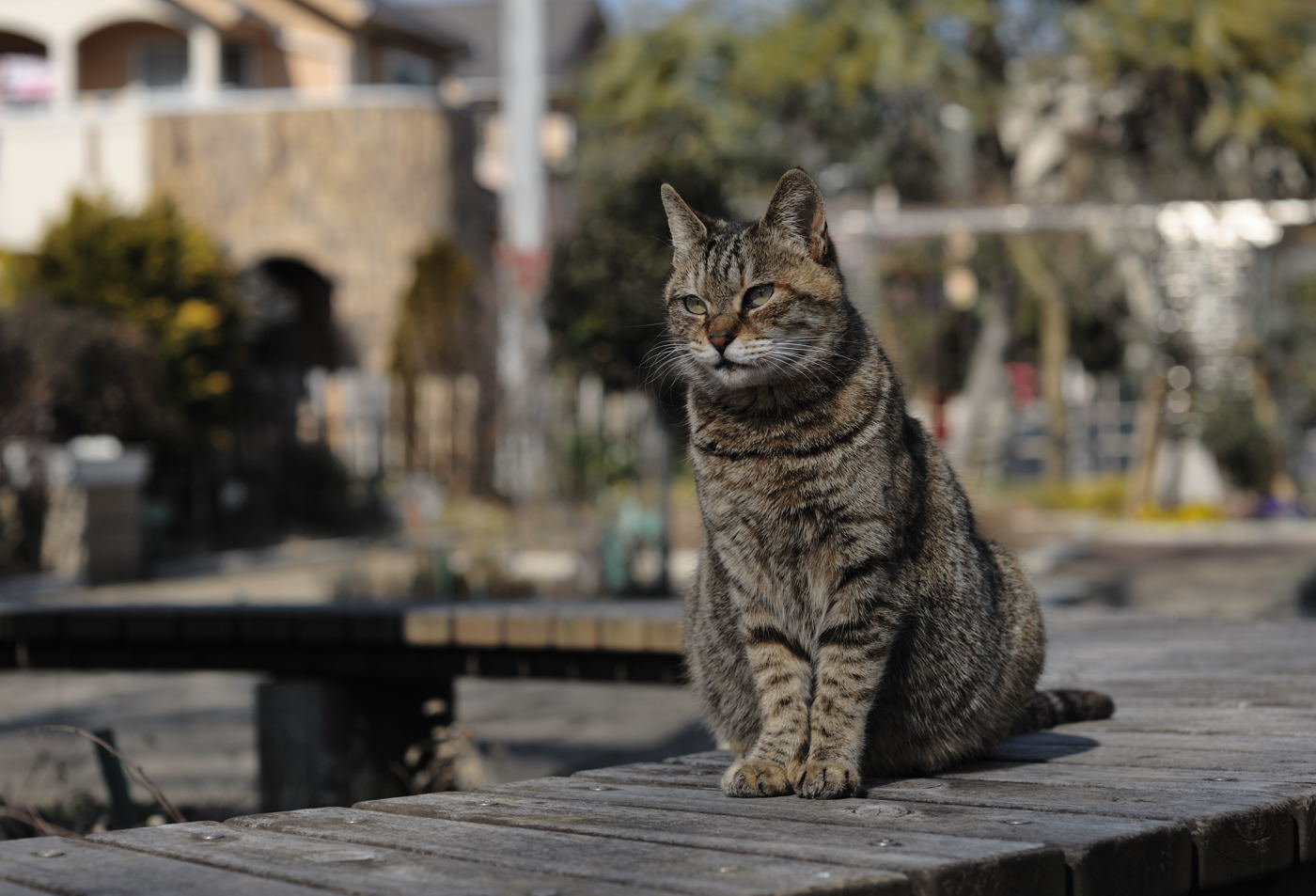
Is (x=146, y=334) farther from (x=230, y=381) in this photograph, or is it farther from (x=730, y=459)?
(x=730, y=459)

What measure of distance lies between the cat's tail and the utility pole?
848 cm

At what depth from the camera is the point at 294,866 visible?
2.17 metres

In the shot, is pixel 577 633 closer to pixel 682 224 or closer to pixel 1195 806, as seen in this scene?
pixel 682 224

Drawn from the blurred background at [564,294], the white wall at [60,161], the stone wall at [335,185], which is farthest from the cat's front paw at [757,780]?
the white wall at [60,161]

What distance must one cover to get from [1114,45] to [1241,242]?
2.77 m

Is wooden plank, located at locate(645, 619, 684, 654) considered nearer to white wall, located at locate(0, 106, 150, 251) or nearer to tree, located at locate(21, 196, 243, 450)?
tree, located at locate(21, 196, 243, 450)

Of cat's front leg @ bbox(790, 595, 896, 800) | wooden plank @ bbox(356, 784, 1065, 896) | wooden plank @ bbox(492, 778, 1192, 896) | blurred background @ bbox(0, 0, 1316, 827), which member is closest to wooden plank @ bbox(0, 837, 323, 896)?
wooden plank @ bbox(356, 784, 1065, 896)

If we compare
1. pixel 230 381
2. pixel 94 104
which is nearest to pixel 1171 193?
pixel 230 381

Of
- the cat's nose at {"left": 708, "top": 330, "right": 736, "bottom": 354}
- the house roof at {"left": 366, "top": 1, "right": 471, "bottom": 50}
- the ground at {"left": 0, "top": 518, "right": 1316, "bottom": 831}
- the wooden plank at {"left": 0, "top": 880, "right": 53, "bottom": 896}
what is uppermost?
the house roof at {"left": 366, "top": 1, "right": 471, "bottom": 50}

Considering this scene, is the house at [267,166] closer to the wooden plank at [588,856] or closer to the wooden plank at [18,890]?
the wooden plank at [588,856]

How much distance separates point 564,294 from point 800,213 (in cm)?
793

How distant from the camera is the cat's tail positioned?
11.4 feet

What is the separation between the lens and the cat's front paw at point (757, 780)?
2.81m

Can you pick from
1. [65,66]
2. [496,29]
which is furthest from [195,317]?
[496,29]
